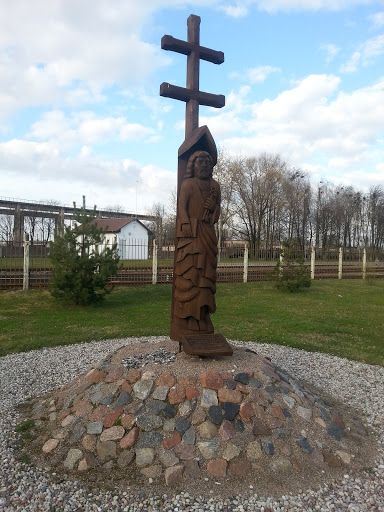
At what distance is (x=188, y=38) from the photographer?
202 inches

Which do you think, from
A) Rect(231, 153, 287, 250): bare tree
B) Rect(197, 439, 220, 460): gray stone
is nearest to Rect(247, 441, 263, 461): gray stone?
Rect(197, 439, 220, 460): gray stone

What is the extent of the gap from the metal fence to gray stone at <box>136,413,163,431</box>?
866 centimetres

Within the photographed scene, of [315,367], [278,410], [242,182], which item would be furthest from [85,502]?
[242,182]

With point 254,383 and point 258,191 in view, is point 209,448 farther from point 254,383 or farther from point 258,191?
point 258,191

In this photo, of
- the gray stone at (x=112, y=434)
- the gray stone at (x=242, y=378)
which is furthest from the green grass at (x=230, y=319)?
the gray stone at (x=112, y=434)

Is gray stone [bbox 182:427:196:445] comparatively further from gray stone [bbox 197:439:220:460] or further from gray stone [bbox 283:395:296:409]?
gray stone [bbox 283:395:296:409]

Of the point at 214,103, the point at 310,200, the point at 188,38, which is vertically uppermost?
the point at 310,200

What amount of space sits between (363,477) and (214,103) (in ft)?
15.5

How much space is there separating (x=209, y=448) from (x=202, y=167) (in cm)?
321

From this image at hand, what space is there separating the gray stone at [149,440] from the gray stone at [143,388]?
1.31 feet

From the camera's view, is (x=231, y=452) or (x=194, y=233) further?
(x=194, y=233)

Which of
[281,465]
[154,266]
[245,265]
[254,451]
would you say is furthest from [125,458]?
[245,265]

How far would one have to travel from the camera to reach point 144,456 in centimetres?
341

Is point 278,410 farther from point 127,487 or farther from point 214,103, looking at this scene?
point 214,103
